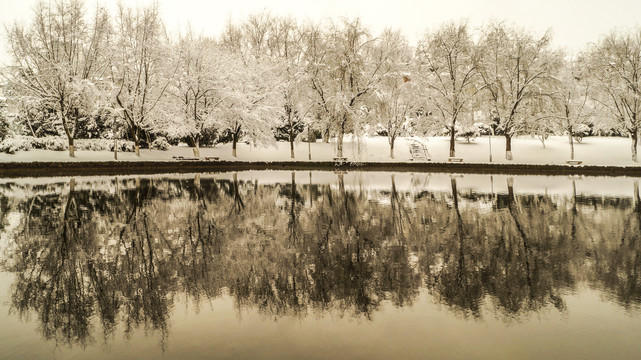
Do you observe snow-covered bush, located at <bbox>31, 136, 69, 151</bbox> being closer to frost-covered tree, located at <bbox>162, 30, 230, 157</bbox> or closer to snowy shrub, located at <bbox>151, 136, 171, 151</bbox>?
snowy shrub, located at <bbox>151, 136, 171, 151</bbox>

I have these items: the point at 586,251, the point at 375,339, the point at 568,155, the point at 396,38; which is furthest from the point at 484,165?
the point at 375,339

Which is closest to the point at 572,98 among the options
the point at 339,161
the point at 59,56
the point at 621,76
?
the point at 621,76

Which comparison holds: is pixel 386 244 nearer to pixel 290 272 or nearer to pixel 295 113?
pixel 290 272

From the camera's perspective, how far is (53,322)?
271 inches

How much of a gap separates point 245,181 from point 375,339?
23.0 m

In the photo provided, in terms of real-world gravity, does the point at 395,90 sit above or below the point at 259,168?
above

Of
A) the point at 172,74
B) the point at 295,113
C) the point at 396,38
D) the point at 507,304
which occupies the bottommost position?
the point at 507,304

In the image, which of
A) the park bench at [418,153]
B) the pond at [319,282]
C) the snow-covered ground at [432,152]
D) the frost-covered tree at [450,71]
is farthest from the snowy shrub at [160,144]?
the frost-covered tree at [450,71]

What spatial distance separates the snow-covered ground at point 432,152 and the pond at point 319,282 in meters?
25.3

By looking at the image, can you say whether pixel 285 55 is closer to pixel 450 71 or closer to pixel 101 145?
pixel 450 71

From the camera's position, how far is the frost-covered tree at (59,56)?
37812 millimetres

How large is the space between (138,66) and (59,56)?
278 inches

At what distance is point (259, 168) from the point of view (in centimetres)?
3953

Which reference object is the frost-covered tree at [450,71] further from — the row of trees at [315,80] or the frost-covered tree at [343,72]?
the frost-covered tree at [343,72]
